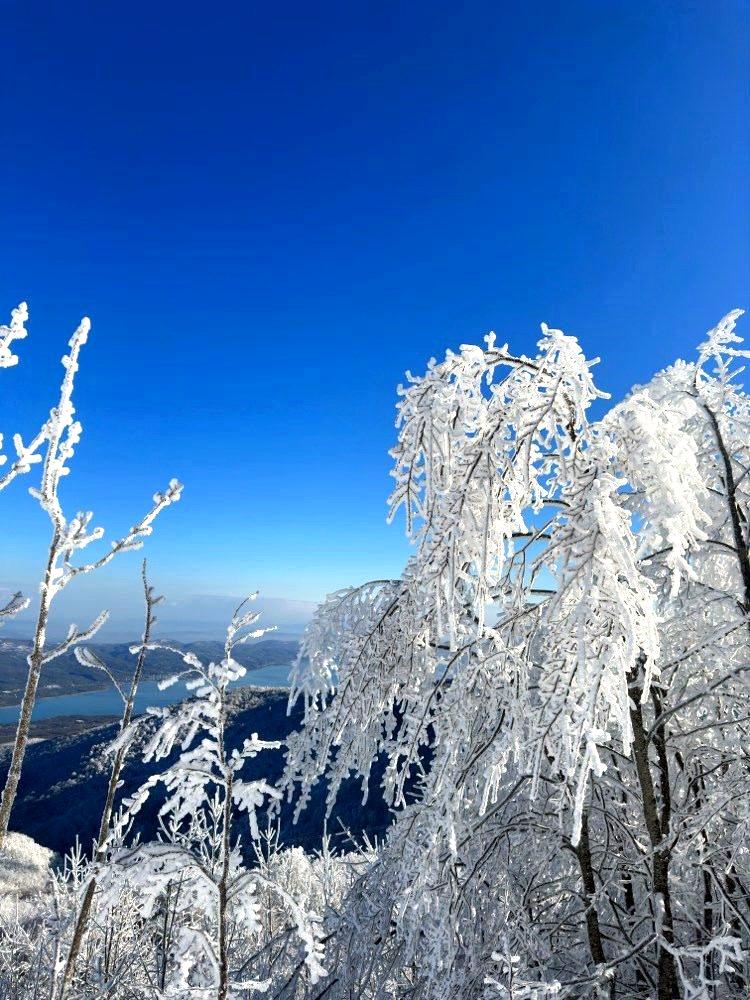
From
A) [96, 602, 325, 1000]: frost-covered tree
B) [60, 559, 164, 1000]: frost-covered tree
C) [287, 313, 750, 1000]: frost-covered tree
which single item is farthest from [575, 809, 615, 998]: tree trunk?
[60, 559, 164, 1000]: frost-covered tree

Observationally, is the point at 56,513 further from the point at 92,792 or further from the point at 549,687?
the point at 92,792

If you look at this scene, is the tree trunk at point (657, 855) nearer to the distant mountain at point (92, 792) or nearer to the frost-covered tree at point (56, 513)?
the frost-covered tree at point (56, 513)

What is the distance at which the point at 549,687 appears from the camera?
6.17 feet

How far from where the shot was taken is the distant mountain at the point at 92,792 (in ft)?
175

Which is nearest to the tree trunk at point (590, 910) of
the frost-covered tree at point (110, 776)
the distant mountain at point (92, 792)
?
the frost-covered tree at point (110, 776)

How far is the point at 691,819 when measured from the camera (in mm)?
2707

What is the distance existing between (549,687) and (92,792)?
78.6m

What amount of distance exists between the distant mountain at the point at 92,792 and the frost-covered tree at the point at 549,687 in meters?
51.1

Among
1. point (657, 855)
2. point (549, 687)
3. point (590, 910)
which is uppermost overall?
point (549, 687)

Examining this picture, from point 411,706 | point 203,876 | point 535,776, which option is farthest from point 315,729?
point 535,776

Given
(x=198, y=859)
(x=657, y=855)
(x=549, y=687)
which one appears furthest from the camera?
(x=657, y=855)

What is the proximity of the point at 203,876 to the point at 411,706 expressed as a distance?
120 cm

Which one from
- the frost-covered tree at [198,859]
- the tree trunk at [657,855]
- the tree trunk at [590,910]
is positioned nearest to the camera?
the frost-covered tree at [198,859]

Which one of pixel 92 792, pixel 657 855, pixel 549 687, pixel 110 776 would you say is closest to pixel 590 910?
pixel 657 855
